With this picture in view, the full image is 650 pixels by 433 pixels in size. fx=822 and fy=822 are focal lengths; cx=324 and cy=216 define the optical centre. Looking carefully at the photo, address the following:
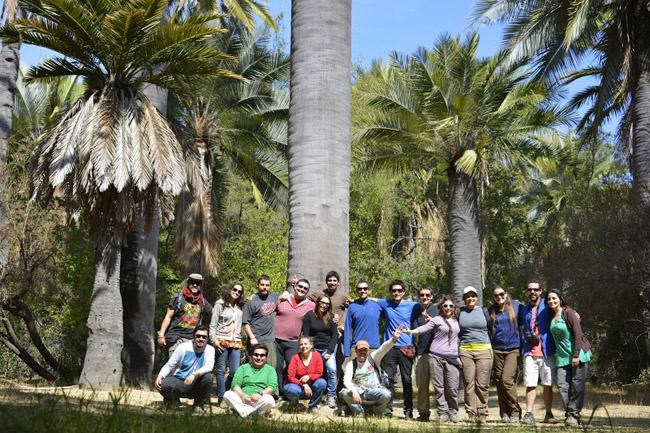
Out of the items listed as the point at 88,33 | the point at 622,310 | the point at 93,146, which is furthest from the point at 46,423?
the point at 622,310

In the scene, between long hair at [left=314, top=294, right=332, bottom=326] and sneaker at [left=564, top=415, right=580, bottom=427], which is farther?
long hair at [left=314, top=294, right=332, bottom=326]

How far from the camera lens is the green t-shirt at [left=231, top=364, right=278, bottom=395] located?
9.83m

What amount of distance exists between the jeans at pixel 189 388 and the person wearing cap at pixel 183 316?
1.20 meters

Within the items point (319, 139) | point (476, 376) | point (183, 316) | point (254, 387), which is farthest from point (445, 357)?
point (183, 316)

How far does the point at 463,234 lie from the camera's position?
73.2ft

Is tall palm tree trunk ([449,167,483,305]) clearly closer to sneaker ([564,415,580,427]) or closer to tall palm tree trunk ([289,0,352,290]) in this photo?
tall palm tree trunk ([289,0,352,290])

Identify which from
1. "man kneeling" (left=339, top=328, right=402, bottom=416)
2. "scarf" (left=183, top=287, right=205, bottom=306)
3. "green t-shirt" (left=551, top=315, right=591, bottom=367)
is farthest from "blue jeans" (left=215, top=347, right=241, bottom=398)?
"green t-shirt" (left=551, top=315, right=591, bottom=367)

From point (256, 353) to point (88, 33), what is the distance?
22.4 feet

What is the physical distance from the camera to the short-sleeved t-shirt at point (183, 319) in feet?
36.9

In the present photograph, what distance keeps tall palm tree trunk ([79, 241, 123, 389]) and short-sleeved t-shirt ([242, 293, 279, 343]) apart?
4.42 metres

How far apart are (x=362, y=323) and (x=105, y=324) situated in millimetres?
5977

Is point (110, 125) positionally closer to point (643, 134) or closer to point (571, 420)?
point (571, 420)

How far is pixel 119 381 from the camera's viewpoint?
15.0m


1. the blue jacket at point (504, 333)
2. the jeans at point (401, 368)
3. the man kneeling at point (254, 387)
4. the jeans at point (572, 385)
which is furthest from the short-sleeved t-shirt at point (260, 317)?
the jeans at point (572, 385)
